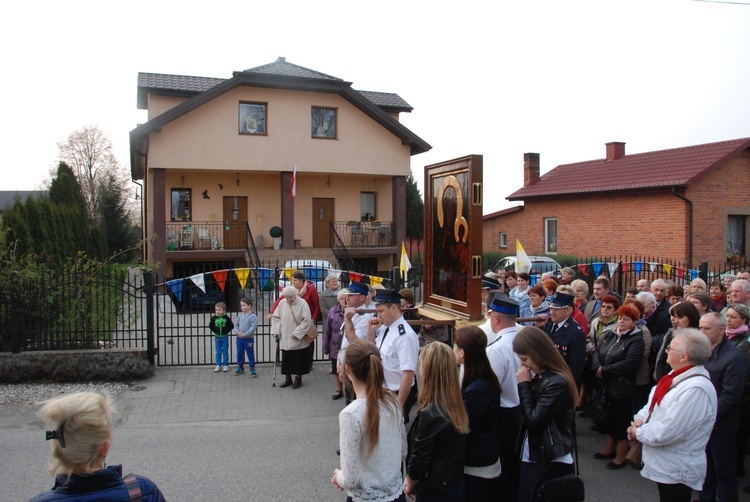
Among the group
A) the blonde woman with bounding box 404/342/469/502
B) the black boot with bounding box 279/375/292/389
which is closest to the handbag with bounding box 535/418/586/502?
the blonde woman with bounding box 404/342/469/502

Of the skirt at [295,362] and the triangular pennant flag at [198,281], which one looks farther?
the triangular pennant flag at [198,281]

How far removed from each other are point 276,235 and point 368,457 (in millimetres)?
21765

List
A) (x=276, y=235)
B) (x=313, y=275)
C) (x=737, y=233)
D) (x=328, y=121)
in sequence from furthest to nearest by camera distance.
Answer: (x=328, y=121)
(x=276, y=235)
(x=737, y=233)
(x=313, y=275)

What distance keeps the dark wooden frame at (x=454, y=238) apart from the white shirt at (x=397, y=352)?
0.63 meters

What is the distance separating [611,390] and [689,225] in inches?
668

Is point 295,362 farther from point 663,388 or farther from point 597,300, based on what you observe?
point 663,388

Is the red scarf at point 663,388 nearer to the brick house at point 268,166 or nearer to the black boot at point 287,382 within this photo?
the black boot at point 287,382

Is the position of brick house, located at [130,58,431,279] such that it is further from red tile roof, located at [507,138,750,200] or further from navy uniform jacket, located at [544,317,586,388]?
navy uniform jacket, located at [544,317,586,388]

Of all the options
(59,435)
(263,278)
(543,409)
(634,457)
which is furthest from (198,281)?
(59,435)

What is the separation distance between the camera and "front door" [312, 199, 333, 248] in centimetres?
2644

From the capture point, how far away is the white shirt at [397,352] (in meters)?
5.17

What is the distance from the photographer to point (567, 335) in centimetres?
593

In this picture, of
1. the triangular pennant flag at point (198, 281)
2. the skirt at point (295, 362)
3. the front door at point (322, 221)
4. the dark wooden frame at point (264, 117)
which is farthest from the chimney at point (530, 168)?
the skirt at point (295, 362)

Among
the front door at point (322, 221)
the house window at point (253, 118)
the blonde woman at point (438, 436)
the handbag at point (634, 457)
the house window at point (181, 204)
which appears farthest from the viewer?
the front door at point (322, 221)
